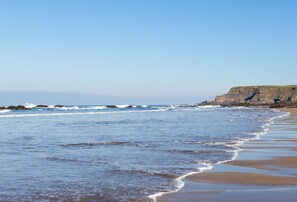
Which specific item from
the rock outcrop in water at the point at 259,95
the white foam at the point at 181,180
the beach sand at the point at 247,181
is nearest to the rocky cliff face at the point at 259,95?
the rock outcrop in water at the point at 259,95

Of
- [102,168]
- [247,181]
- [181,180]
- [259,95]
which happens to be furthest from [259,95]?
[181,180]

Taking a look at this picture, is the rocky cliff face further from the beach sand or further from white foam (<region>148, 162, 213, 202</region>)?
white foam (<region>148, 162, 213, 202</region>)

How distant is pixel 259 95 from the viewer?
16888 centimetres

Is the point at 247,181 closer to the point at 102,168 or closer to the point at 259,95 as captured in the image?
the point at 102,168

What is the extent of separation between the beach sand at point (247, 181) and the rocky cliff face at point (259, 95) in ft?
469

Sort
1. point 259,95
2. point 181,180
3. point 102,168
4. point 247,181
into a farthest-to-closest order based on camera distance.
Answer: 1. point 259,95
2. point 102,168
3. point 181,180
4. point 247,181

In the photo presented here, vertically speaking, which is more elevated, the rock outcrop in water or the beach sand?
the rock outcrop in water

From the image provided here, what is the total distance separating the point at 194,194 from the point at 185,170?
2.95 metres

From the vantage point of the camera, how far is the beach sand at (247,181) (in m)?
7.70

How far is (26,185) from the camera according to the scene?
8.68 meters

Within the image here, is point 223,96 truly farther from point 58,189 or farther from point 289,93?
point 58,189

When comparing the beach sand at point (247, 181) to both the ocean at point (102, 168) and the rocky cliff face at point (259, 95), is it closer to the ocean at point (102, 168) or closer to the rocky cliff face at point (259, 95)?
the ocean at point (102, 168)

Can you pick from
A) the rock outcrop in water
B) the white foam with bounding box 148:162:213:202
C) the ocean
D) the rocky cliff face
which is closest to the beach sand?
the white foam with bounding box 148:162:213:202

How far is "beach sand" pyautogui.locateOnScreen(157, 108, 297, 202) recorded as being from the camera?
770 cm
